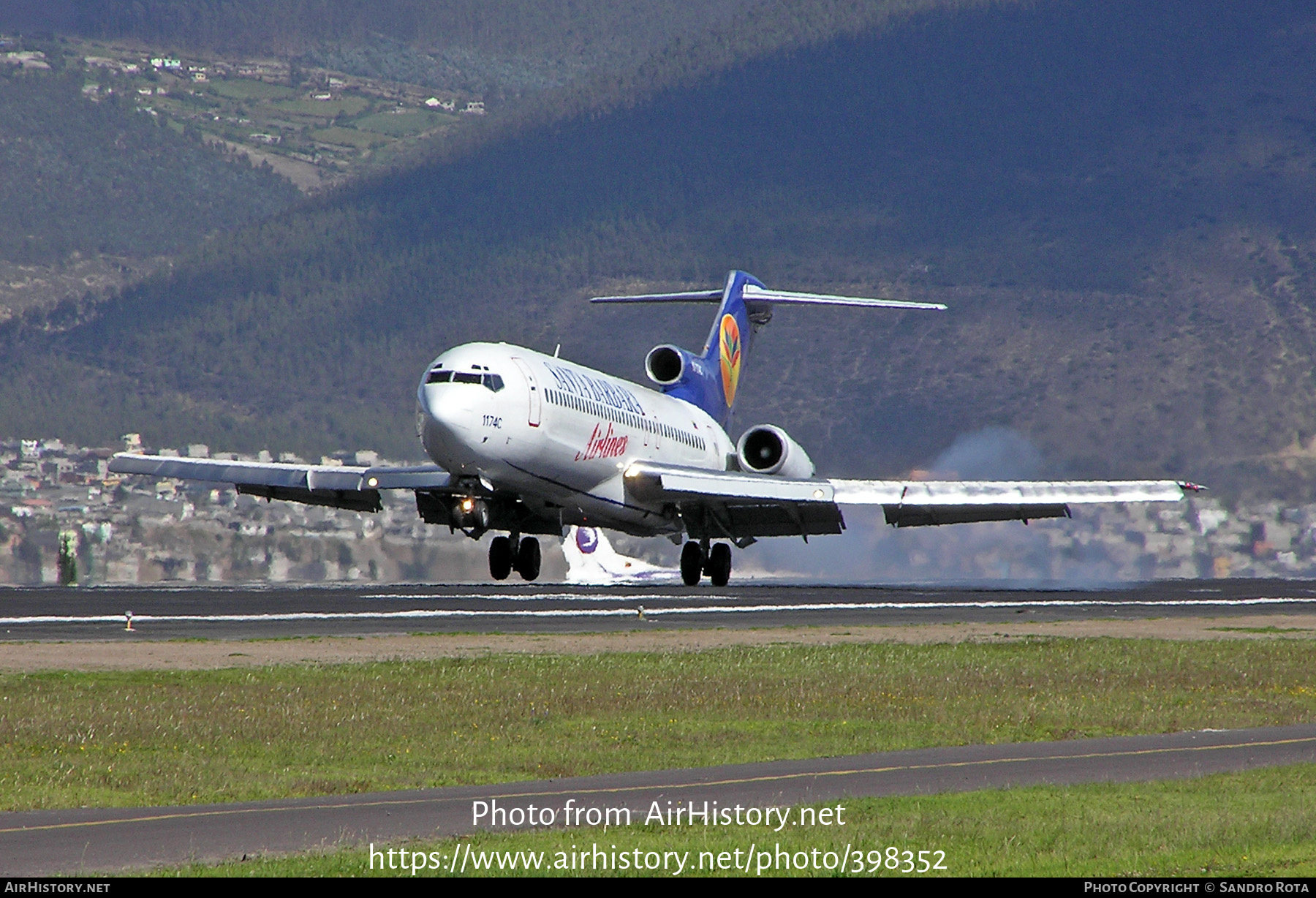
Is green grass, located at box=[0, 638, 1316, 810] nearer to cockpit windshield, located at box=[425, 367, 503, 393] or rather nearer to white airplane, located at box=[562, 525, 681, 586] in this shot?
cockpit windshield, located at box=[425, 367, 503, 393]

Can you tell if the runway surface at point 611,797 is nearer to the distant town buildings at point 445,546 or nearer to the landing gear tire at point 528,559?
the landing gear tire at point 528,559

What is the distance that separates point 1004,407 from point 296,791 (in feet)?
376

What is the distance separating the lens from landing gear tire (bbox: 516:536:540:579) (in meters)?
46.1

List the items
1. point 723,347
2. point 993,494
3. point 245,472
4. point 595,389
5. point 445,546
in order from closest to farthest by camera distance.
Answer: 1. point 595,389
2. point 245,472
3. point 993,494
4. point 723,347
5. point 445,546

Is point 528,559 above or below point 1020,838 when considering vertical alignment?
above

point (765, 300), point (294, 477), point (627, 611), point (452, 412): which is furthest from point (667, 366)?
point (452, 412)

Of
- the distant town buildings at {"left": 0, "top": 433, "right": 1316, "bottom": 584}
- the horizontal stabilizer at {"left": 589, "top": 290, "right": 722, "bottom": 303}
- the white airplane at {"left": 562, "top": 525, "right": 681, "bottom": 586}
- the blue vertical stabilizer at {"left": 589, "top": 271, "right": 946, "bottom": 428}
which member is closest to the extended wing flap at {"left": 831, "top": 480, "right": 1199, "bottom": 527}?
the blue vertical stabilizer at {"left": 589, "top": 271, "right": 946, "bottom": 428}

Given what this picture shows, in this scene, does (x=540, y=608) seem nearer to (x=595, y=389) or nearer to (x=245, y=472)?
(x=595, y=389)

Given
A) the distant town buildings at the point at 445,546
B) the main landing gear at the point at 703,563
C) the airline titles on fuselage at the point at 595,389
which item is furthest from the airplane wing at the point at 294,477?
the distant town buildings at the point at 445,546

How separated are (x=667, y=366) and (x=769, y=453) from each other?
5139 mm

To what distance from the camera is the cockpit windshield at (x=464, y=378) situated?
39.9 metres

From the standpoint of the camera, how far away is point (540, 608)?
138 ft

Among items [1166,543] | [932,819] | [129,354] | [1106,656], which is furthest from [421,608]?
[129,354]

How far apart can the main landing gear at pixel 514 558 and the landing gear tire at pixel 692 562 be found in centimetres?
610
